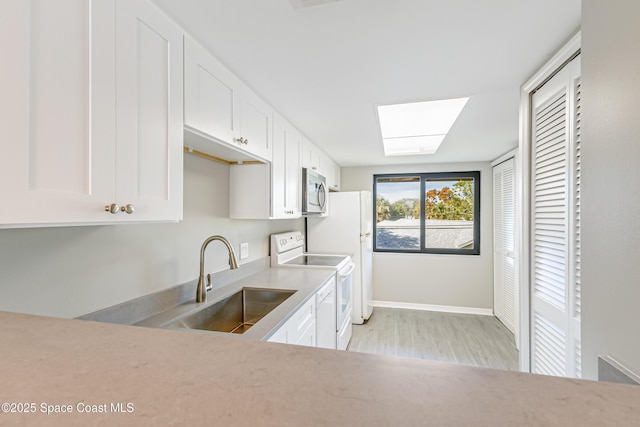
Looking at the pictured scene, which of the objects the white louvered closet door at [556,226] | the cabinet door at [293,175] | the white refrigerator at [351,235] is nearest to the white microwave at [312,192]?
the cabinet door at [293,175]

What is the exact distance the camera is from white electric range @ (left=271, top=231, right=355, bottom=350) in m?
2.68

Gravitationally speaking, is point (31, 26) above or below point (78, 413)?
above

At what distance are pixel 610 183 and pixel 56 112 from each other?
1.27 metres

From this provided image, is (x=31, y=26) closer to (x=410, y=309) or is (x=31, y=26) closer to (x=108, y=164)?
(x=108, y=164)

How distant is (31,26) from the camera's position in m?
0.66

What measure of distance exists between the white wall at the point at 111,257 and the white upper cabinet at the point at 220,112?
1.08 feet

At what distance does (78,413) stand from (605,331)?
93 cm

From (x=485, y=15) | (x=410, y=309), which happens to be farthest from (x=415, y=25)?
(x=410, y=309)

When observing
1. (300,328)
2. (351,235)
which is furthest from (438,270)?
→ (300,328)

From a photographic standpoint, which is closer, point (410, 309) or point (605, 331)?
point (605, 331)

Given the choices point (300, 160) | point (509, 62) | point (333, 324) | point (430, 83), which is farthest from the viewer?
point (300, 160)

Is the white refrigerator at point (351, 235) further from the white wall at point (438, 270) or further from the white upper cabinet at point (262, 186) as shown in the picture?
the white upper cabinet at point (262, 186)

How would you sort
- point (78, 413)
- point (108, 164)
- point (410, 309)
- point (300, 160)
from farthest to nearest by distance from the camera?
1. point (410, 309)
2. point (300, 160)
3. point (108, 164)
4. point (78, 413)

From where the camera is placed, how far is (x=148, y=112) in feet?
3.25
